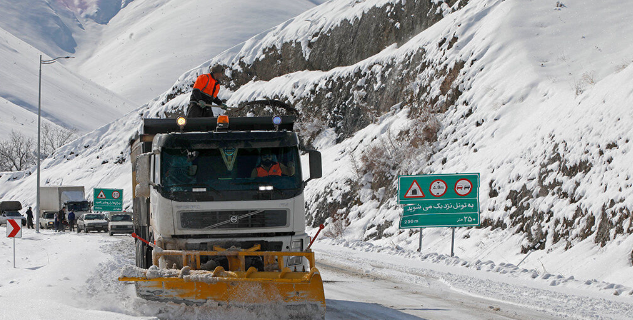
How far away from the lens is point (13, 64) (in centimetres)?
16438

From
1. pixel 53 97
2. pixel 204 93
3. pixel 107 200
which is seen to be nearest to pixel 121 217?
pixel 107 200

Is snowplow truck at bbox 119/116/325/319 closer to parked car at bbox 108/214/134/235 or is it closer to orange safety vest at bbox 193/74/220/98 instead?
orange safety vest at bbox 193/74/220/98

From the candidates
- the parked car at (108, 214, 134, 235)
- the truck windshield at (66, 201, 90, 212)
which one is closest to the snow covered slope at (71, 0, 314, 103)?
the truck windshield at (66, 201, 90, 212)

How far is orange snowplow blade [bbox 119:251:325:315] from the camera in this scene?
757 centimetres

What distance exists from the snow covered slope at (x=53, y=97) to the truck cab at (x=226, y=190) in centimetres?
13654

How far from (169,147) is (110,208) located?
1475 inches

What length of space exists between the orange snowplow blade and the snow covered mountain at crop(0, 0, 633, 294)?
23.2 ft

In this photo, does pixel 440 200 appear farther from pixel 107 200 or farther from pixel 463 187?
pixel 107 200

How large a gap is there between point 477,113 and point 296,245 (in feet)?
57.4

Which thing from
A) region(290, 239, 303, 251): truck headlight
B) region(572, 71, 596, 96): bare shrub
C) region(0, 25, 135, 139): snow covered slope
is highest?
region(0, 25, 135, 139): snow covered slope

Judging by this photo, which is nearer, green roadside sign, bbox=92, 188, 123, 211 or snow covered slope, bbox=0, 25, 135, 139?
green roadside sign, bbox=92, 188, 123, 211

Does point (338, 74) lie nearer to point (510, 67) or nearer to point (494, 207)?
point (510, 67)

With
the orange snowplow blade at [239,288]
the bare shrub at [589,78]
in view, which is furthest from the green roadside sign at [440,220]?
the orange snowplow blade at [239,288]

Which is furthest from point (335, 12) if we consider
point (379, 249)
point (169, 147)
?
point (169, 147)
